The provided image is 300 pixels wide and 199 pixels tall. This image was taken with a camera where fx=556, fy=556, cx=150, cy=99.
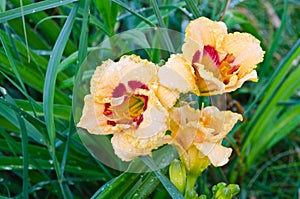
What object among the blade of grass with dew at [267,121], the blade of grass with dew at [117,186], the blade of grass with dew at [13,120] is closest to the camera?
the blade of grass with dew at [117,186]

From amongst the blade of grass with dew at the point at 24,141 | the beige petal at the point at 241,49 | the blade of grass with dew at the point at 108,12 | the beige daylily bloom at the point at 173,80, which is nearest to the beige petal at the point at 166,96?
the beige daylily bloom at the point at 173,80

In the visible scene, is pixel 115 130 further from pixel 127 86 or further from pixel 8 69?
pixel 8 69

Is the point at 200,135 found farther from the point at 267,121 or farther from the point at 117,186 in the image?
the point at 267,121

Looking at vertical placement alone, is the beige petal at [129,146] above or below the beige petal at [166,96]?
below

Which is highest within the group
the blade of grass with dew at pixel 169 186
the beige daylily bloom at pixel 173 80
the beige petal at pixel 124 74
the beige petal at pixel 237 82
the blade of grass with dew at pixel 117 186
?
the beige petal at pixel 124 74

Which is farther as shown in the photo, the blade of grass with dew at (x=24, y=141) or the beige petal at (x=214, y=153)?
the blade of grass with dew at (x=24, y=141)

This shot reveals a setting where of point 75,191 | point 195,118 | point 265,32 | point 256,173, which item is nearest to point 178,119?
point 195,118

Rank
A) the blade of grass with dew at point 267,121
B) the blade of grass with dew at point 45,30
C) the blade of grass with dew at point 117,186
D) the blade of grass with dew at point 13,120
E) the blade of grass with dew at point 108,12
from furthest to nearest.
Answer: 1. the blade of grass with dew at point 267,121
2. the blade of grass with dew at point 45,30
3. the blade of grass with dew at point 108,12
4. the blade of grass with dew at point 13,120
5. the blade of grass with dew at point 117,186

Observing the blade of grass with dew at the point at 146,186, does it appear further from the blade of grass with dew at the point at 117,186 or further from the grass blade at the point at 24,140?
the grass blade at the point at 24,140

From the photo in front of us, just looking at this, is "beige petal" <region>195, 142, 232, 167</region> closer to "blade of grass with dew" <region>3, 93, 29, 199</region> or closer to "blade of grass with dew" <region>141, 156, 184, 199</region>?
"blade of grass with dew" <region>141, 156, 184, 199</region>
